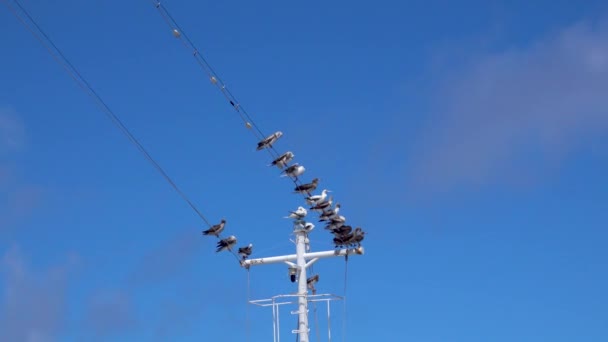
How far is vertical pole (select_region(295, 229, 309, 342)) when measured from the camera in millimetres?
40688

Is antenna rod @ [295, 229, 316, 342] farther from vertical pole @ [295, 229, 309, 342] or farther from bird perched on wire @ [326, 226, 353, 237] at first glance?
bird perched on wire @ [326, 226, 353, 237]

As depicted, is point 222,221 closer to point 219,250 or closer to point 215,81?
point 219,250

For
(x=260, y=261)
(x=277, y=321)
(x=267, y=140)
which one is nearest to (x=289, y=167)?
(x=267, y=140)

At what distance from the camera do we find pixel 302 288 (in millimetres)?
41438

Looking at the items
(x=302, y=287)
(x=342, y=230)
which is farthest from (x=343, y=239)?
(x=302, y=287)

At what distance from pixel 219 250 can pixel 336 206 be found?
5.77m

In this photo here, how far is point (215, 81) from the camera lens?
127ft

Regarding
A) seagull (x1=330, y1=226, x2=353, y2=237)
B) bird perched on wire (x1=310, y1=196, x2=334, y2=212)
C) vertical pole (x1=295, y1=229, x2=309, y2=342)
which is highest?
bird perched on wire (x1=310, y1=196, x2=334, y2=212)

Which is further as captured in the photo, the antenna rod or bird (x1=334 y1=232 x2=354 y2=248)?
bird (x1=334 y1=232 x2=354 y2=248)

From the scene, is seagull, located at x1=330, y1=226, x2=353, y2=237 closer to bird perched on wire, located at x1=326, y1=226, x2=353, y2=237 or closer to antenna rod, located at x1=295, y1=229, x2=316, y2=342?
bird perched on wire, located at x1=326, y1=226, x2=353, y2=237

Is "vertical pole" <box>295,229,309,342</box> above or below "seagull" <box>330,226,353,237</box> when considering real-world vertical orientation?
below

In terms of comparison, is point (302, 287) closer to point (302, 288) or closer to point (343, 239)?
point (302, 288)

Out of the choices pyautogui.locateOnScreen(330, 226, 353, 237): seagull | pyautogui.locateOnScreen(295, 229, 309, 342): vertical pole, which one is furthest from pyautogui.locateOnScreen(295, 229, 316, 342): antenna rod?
pyautogui.locateOnScreen(330, 226, 353, 237): seagull

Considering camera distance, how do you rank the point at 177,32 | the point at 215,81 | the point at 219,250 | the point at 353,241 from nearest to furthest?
the point at 177,32, the point at 215,81, the point at 353,241, the point at 219,250
